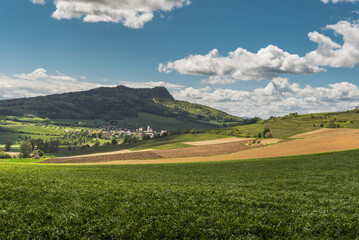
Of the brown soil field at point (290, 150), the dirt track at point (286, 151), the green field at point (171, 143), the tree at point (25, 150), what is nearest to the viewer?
the brown soil field at point (290, 150)

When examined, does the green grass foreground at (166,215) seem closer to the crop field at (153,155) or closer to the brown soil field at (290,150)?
the brown soil field at (290,150)

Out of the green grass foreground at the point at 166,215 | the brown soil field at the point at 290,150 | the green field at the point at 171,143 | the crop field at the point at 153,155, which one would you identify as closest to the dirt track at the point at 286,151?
the brown soil field at the point at 290,150

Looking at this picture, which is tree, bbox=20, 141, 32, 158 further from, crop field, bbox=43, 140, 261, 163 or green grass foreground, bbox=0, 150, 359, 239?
green grass foreground, bbox=0, 150, 359, 239

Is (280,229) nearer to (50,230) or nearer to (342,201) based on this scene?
(342,201)

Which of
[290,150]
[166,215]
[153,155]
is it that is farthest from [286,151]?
[166,215]

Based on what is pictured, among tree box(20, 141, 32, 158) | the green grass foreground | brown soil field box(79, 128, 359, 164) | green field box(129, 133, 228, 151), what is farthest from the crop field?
the green grass foreground

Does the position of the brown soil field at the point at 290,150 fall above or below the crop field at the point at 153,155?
above

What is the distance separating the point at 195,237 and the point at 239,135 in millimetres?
149438

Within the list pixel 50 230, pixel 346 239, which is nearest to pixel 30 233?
pixel 50 230

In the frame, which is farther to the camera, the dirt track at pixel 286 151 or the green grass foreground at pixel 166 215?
the dirt track at pixel 286 151

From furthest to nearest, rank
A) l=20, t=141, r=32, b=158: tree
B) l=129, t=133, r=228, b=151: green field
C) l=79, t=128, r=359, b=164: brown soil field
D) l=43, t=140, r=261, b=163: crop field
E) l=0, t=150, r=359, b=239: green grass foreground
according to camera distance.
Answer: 1. l=20, t=141, r=32, b=158: tree
2. l=129, t=133, r=228, b=151: green field
3. l=43, t=140, r=261, b=163: crop field
4. l=79, t=128, r=359, b=164: brown soil field
5. l=0, t=150, r=359, b=239: green grass foreground

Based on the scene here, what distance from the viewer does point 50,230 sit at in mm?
11438

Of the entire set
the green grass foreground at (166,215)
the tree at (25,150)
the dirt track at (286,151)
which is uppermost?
the green grass foreground at (166,215)

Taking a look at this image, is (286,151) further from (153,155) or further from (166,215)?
(166,215)
